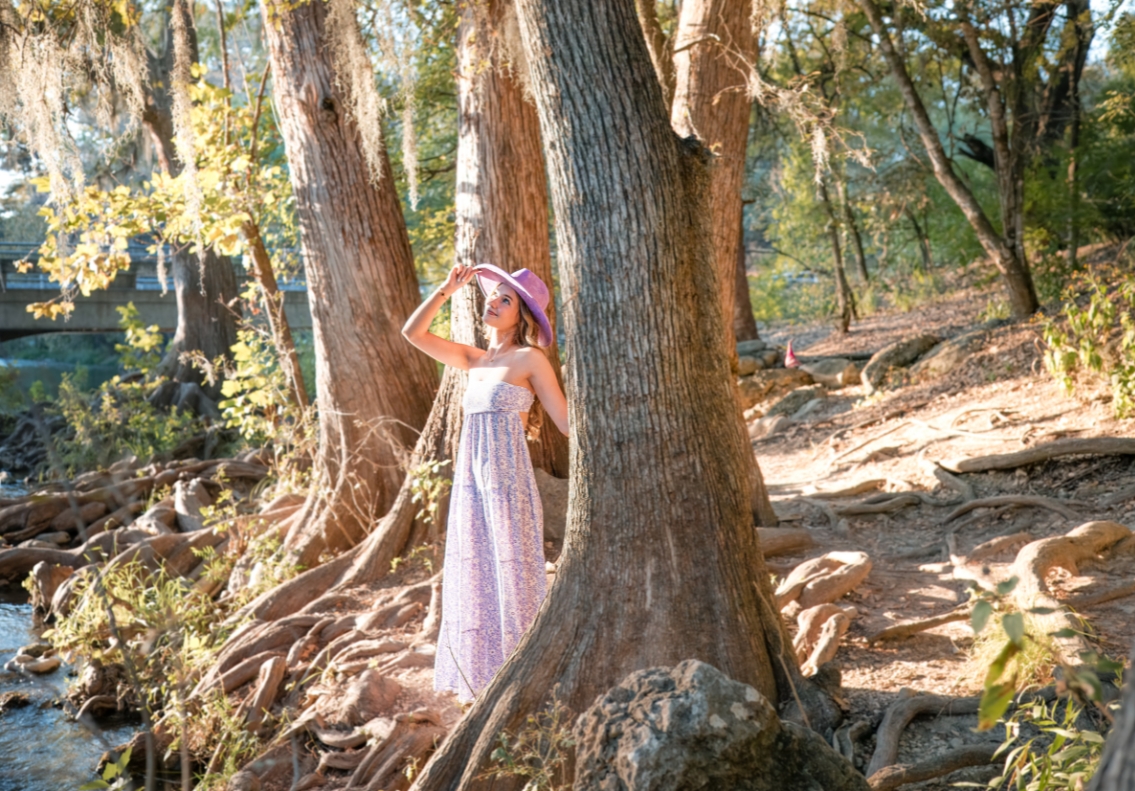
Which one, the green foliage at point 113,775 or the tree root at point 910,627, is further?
the tree root at point 910,627

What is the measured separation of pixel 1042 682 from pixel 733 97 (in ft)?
12.4

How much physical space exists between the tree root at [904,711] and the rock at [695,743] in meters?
0.75

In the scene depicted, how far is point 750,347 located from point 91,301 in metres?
16.0

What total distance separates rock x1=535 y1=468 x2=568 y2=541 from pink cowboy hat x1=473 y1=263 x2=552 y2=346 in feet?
5.13

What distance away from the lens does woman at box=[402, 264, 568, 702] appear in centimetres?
435

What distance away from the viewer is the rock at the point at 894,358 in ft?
35.7

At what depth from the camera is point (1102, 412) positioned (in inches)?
272

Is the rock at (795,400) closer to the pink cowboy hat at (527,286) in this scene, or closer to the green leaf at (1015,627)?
the pink cowboy hat at (527,286)

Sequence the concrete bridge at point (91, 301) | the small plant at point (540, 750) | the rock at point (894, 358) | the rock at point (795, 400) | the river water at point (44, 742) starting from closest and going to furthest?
the small plant at point (540, 750) < the river water at point (44, 742) < the rock at point (894, 358) < the rock at point (795, 400) < the concrete bridge at point (91, 301)

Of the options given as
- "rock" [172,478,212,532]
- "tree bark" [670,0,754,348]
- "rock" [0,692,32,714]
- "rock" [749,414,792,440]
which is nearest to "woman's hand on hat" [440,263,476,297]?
"tree bark" [670,0,754,348]

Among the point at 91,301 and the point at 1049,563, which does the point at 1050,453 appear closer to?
the point at 1049,563

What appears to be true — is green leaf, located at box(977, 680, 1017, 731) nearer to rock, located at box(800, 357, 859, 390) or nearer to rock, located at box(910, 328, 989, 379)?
rock, located at box(910, 328, 989, 379)

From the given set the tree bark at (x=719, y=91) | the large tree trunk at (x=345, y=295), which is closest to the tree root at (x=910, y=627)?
the tree bark at (x=719, y=91)

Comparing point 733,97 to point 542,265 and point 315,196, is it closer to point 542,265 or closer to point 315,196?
point 542,265
